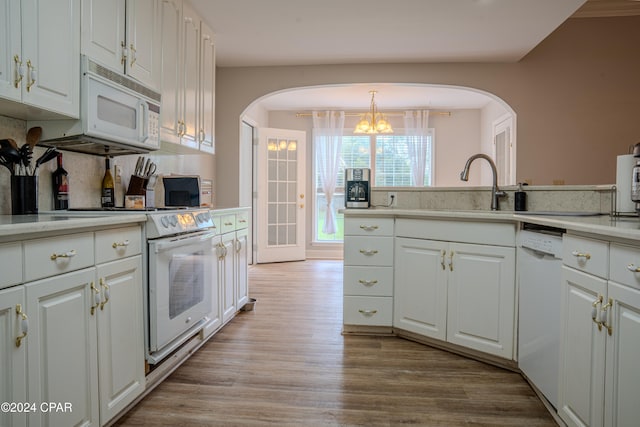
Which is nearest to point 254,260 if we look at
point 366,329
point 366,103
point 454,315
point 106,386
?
point 366,103

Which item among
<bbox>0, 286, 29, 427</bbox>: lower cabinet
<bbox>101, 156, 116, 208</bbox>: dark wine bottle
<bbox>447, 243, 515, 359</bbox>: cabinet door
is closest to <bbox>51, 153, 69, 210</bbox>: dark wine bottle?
<bbox>101, 156, 116, 208</bbox>: dark wine bottle

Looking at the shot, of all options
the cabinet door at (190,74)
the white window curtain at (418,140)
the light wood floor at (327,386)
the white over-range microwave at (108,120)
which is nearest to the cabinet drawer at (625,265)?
the light wood floor at (327,386)

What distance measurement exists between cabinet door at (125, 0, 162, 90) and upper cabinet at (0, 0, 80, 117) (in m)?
0.45

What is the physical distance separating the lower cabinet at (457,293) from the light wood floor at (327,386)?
16cm

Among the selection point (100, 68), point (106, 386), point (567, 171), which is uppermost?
point (100, 68)

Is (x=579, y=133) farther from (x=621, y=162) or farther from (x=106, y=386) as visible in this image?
(x=106, y=386)

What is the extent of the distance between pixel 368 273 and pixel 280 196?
366 cm

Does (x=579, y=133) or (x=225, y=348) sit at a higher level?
(x=579, y=133)

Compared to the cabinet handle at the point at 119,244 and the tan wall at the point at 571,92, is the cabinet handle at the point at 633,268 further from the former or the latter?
the tan wall at the point at 571,92

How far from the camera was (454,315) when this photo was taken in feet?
8.29

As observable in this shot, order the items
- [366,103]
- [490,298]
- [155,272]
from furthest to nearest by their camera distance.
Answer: [366,103], [490,298], [155,272]

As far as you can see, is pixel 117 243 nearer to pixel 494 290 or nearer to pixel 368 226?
pixel 368 226

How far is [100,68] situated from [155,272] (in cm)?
102

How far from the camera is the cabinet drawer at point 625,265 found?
48.2 inches
